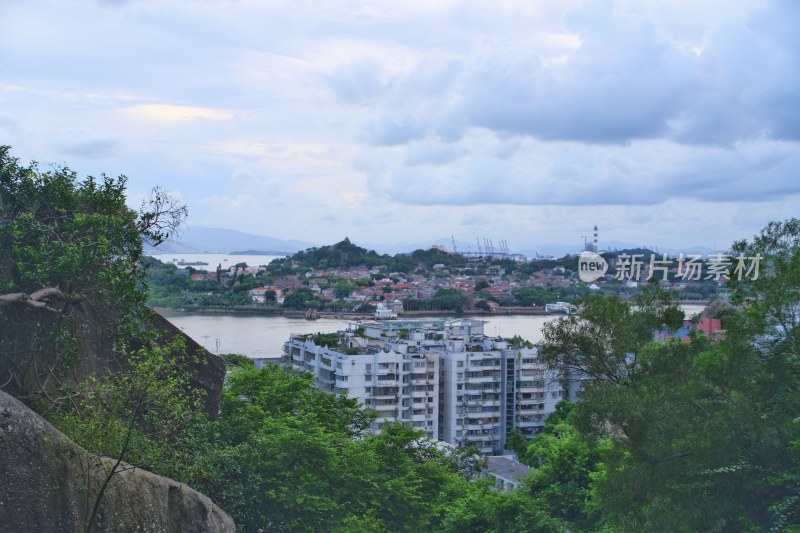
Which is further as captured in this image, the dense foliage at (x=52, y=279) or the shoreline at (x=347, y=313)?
the shoreline at (x=347, y=313)

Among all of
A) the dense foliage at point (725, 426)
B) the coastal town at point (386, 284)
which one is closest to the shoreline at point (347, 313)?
the coastal town at point (386, 284)

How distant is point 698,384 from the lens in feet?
14.6

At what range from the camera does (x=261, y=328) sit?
99.6 ft

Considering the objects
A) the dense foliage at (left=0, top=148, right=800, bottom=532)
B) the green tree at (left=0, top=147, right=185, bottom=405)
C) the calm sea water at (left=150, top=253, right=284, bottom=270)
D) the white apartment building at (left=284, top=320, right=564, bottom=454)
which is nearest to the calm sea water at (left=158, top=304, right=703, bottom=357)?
the white apartment building at (left=284, top=320, right=564, bottom=454)

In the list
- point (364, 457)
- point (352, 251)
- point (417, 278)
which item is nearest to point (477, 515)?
point (364, 457)

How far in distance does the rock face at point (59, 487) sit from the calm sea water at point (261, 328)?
53.9 feet

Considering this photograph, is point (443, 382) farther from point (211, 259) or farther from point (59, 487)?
point (211, 259)

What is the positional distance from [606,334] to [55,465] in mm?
3894

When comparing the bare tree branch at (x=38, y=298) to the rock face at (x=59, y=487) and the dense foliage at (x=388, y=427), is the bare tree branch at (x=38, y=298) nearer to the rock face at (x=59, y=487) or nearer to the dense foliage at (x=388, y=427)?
the dense foliage at (x=388, y=427)

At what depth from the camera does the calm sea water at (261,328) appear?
74.1ft

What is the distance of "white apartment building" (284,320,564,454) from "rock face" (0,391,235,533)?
12588mm

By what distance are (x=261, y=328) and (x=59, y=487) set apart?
27846 mm

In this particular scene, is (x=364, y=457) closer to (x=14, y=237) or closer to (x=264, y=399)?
(x=264, y=399)

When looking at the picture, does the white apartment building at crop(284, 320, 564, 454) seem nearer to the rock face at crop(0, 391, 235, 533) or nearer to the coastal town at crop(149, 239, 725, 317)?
the coastal town at crop(149, 239, 725, 317)
